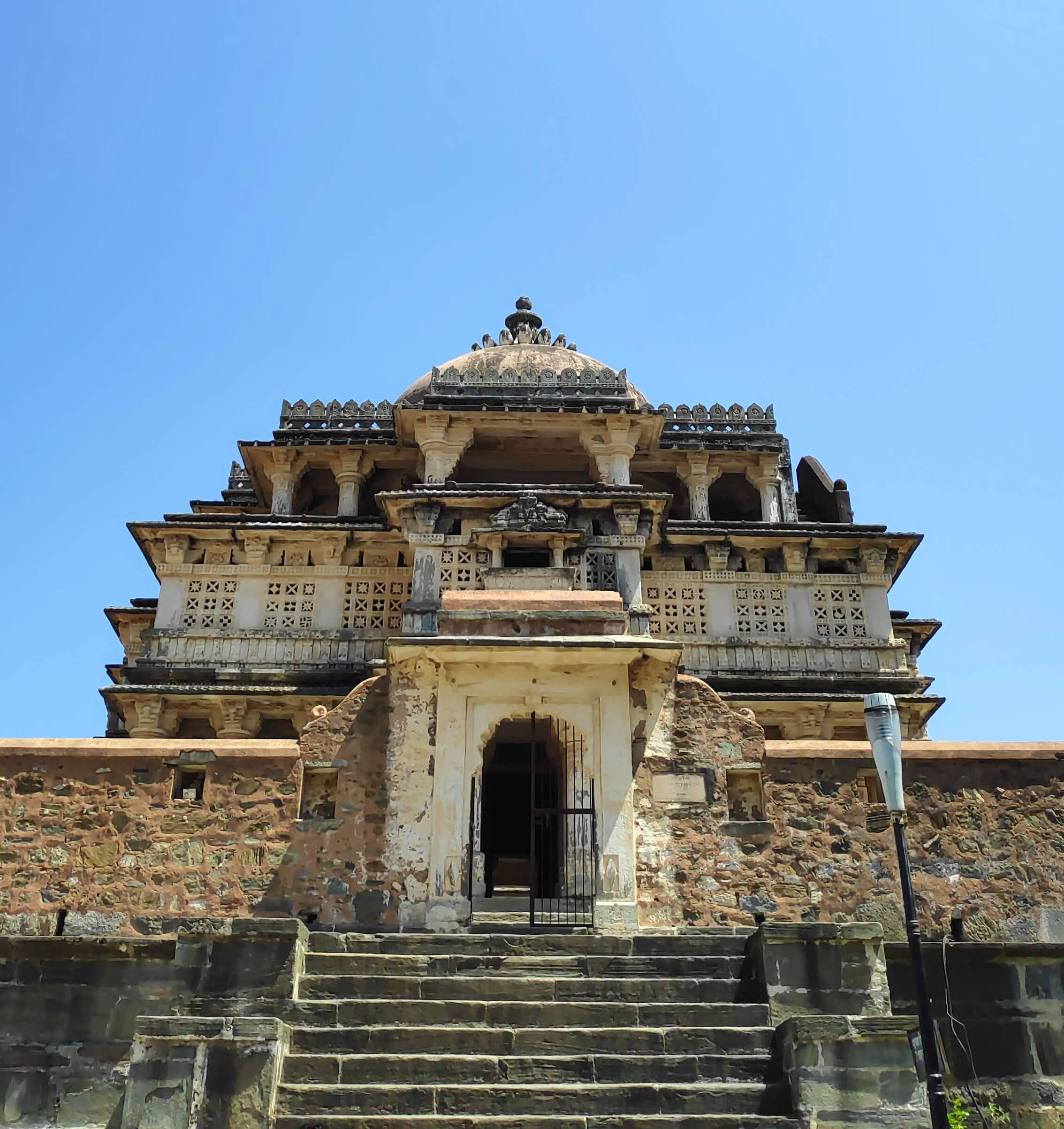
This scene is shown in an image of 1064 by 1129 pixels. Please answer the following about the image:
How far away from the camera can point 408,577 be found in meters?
21.5

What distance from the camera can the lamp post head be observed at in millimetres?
8766

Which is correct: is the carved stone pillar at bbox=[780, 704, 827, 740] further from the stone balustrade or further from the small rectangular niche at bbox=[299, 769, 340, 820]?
the small rectangular niche at bbox=[299, 769, 340, 820]

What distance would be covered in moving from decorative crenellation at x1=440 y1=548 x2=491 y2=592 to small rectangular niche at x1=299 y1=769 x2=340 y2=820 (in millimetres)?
7848

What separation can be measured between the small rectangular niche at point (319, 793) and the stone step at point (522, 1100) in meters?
3.94

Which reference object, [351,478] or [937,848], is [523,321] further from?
[937,848]

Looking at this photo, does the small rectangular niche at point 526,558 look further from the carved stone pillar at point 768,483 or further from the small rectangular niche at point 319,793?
Answer: the small rectangular niche at point 319,793

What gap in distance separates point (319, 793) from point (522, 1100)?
4.63m

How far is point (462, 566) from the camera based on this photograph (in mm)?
20328

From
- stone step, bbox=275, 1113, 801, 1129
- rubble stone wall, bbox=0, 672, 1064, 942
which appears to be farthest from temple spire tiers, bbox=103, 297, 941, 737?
stone step, bbox=275, 1113, 801, 1129

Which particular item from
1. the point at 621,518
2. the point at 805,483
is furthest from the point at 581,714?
the point at 805,483

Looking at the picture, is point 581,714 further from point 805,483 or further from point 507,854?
point 805,483

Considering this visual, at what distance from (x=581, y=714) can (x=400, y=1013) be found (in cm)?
407

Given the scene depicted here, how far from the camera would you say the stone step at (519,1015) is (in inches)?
368

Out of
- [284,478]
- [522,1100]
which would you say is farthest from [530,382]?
[522,1100]
